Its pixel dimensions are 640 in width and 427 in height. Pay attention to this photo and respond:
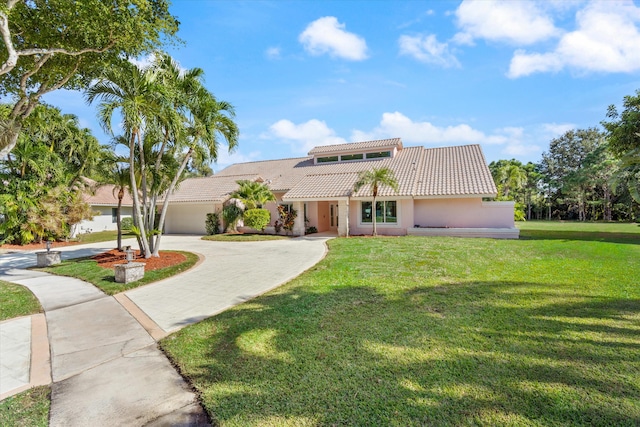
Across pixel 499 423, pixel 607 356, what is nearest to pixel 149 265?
pixel 499 423

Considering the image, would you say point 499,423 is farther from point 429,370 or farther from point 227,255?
point 227,255

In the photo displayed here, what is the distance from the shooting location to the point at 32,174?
1997 cm

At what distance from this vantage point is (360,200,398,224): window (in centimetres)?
1962

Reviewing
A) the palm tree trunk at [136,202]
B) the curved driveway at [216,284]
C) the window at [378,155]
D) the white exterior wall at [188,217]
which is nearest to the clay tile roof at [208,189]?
the white exterior wall at [188,217]

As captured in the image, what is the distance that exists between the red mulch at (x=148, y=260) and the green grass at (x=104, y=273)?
290 mm

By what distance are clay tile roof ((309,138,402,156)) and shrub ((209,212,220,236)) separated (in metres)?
9.99

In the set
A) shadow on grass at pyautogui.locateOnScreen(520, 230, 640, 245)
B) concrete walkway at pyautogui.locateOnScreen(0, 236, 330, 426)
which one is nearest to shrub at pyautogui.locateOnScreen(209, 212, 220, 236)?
concrete walkway at pyautogui.locateOnScreen(0, 236, 330, 426)

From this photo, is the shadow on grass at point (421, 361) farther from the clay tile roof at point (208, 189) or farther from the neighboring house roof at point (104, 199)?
the neighboring house roof at point (104, 199)

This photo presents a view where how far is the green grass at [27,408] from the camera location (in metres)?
3.34

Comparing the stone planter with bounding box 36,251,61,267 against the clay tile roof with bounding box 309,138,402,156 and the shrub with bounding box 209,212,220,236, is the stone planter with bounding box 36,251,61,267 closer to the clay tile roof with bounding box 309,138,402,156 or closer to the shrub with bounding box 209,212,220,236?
the shrub with bounding box 209,212,220,236

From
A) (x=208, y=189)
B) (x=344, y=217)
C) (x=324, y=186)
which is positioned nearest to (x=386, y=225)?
(x=344, y=217)

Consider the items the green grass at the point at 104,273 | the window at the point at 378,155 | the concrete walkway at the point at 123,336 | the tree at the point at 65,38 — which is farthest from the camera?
the window at the point at 378,155

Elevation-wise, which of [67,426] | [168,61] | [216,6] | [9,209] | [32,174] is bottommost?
[67,426]

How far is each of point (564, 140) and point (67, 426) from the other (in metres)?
65.1
